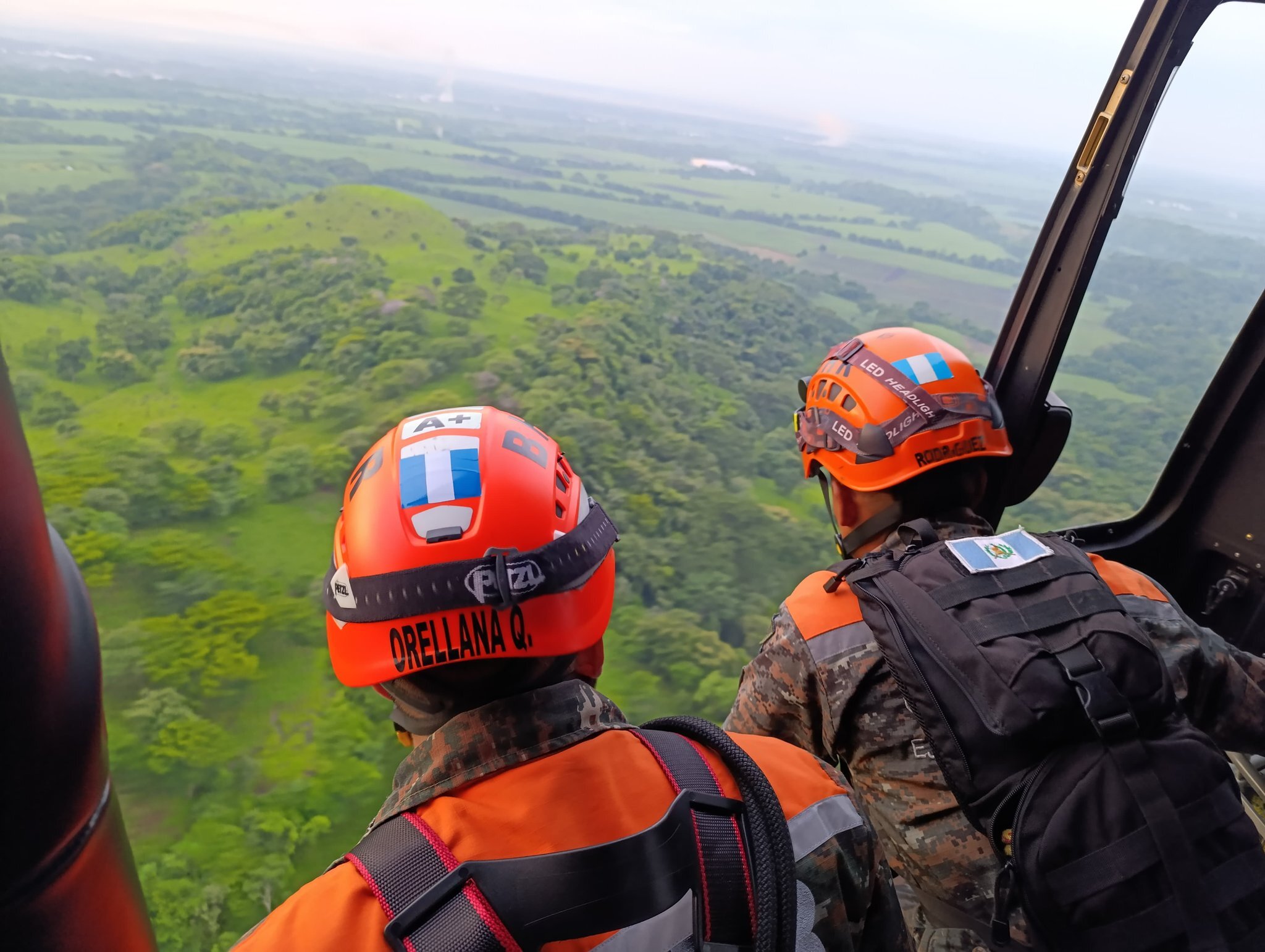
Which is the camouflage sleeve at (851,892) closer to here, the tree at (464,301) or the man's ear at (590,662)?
the man's ear at (590,662)

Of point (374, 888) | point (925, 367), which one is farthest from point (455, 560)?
point (925, 367)

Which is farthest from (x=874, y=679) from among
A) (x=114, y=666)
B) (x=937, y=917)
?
(x=114, y=666)

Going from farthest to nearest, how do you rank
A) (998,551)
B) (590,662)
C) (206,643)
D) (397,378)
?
1. (397,378)
2. (206,643)
3. (998,551)
4. (590,662)

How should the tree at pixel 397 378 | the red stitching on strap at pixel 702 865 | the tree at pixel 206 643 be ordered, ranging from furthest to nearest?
1. the tree at pixel 397 378
2. the tree at pixel 206 643
3. the red stitching on strap at pixel 702 865

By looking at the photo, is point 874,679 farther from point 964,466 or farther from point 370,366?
point 370,366

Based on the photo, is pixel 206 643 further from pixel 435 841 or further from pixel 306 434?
pixel 435 841

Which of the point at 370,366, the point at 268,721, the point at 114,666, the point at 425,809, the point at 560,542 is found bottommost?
the point at 268,721

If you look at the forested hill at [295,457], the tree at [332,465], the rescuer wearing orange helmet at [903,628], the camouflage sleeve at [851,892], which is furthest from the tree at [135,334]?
the camouflage sleeve at [851,892]
